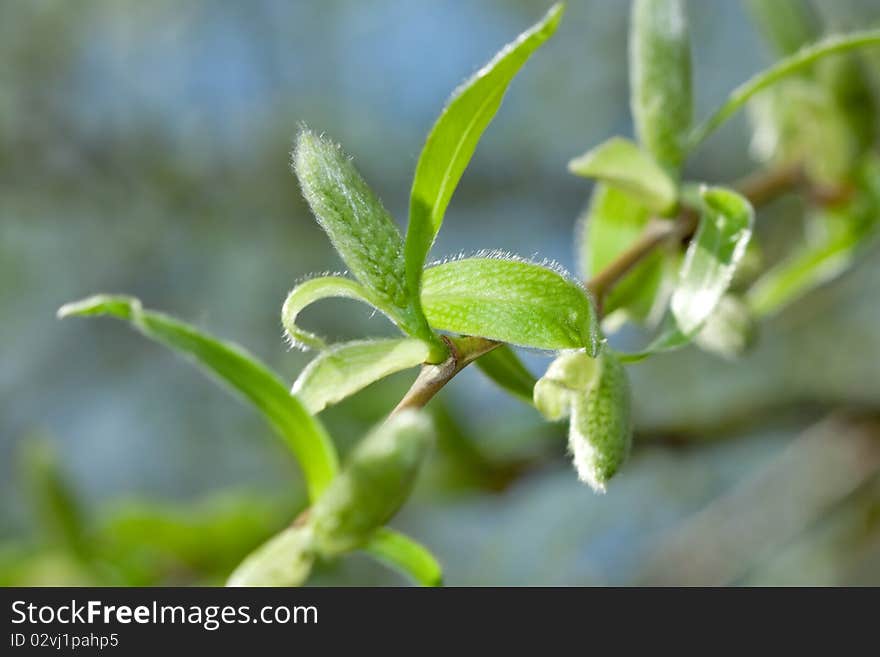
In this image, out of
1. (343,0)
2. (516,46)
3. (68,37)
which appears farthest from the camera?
(343,0)

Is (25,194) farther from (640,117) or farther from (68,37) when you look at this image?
(640,117)

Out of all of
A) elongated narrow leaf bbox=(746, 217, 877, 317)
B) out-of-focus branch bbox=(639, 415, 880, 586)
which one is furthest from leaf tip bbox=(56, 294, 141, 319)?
out-of-focus branch bbox=(639, 415, 880, 586)

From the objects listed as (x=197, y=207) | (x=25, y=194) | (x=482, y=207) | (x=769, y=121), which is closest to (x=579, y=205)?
(x=482, y=207)

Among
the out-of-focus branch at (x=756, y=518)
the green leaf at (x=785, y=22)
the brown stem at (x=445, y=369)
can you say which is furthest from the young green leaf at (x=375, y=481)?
the out-of-focus branch at (x=756, y=518)

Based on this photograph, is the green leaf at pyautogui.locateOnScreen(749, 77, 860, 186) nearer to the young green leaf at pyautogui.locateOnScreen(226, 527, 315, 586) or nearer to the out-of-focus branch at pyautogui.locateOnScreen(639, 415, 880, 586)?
the young green leaf at pyautogui.locateOnScreen(226, 527, 315, 586)

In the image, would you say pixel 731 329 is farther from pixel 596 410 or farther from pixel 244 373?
pixel 244 373
